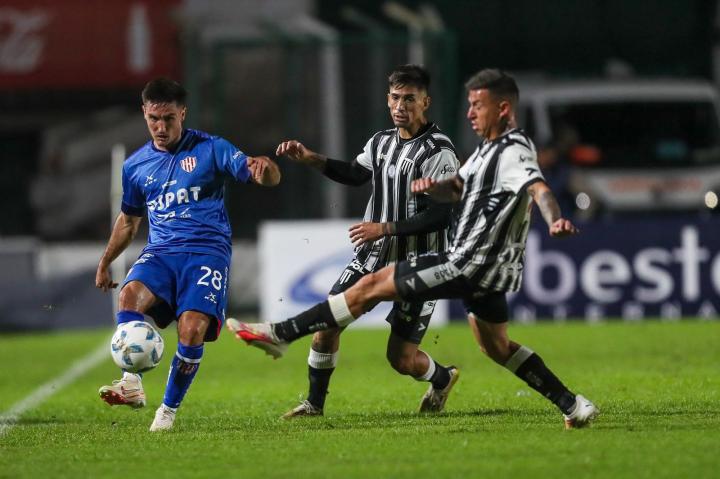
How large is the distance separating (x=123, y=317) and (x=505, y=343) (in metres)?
2.31

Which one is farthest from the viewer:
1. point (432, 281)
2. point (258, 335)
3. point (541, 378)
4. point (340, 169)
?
point (340, 169)

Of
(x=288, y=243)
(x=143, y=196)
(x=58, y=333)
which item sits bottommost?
(x=58, y=333)

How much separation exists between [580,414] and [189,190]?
2.80 meters

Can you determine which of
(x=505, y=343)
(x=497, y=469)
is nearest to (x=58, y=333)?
(x=505, y=343)

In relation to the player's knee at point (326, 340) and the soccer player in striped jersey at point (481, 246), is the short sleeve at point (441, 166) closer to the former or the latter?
the soccer player in striped jersey at point (481, 246)

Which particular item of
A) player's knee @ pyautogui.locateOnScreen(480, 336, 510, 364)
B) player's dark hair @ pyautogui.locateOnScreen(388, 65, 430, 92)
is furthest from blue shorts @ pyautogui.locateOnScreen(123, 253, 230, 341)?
player's knee @ pyautogui.locateOnScreen(480, 336, 510, 364)

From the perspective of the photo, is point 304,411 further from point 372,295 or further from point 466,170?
point 466,170

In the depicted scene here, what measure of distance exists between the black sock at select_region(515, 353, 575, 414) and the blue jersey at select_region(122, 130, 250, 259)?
207 cm

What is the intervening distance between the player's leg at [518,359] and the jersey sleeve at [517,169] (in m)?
0.68

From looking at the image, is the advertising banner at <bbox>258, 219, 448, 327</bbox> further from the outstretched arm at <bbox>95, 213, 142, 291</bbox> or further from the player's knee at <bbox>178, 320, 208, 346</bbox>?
the player's knee at <bbox>178, 320, 208, 346</bbox>

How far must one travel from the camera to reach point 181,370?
29.8ft

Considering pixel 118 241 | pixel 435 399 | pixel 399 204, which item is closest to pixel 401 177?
pixel 399 204

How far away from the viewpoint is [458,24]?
28.1 m

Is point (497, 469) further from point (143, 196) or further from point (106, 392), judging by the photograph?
point (143, 196)
